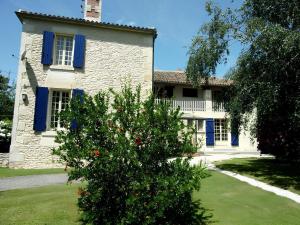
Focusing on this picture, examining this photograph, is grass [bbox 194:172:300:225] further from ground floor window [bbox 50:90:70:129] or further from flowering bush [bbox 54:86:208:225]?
ground floor window [bbox 50:90:70:129]

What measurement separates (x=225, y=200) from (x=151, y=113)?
4.21 metres

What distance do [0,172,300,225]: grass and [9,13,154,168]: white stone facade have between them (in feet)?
17.5

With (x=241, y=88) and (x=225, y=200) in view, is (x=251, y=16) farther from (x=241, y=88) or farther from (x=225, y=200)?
(x=225, y=200)

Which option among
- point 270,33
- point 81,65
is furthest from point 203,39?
point 81,65

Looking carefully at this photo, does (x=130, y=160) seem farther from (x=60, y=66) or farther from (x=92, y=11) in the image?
(x=92, y=11)

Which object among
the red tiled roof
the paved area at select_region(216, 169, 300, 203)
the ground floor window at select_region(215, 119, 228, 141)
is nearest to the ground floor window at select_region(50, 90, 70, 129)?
the paved area at select_region(216, 169, 300, 203)

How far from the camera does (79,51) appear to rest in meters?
14.8

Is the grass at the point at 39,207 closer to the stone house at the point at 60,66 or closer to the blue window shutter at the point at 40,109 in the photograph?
the stone house at the point at 60,66

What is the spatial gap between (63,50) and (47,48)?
36.1 inches

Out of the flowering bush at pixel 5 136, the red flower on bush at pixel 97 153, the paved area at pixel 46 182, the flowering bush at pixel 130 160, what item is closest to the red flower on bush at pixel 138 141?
the flowering bush at pixel 130 160

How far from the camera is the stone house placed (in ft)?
45.4

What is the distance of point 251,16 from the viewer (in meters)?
12.1

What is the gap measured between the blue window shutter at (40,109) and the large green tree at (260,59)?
23.3ft

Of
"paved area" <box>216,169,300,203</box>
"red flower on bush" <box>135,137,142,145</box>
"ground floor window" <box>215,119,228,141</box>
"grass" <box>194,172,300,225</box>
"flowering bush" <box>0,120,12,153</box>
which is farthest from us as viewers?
"ground floor window" <box>215,119,228,141</box>
